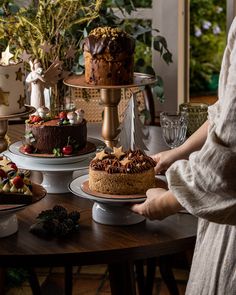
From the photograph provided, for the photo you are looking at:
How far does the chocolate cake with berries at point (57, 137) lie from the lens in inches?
87.3

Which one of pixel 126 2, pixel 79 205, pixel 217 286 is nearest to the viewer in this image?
pixel 217 286

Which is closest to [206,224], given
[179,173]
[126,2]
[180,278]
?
[179,173]

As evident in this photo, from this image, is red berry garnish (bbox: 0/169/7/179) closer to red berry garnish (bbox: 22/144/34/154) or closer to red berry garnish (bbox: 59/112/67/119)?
red berry garnish (bbox: 22/144/34/154)

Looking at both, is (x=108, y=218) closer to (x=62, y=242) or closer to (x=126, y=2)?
(x=62, y=242)

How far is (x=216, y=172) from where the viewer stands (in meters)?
1.50

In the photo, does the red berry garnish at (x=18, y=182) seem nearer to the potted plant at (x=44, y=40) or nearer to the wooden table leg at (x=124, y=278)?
the wooden table leg at (x=124, y=278)

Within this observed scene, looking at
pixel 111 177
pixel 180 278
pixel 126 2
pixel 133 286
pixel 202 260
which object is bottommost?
pixel 180 278

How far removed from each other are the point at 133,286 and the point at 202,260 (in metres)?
0.27

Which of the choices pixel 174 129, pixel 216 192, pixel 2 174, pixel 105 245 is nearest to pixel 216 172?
pixel 216 192

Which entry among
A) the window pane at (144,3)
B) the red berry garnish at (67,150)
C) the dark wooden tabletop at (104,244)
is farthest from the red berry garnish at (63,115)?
the window pane at (144,3)

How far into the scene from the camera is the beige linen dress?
1.47 metres

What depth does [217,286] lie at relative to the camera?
173 cm

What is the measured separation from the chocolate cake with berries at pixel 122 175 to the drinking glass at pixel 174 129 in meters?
0.54

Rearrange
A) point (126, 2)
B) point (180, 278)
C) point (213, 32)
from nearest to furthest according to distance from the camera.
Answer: point (180, 278), point (126, 2), point (213, 32)
